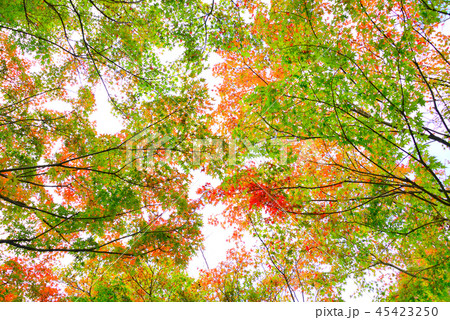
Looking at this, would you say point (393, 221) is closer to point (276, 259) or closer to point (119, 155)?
point (276, 259)

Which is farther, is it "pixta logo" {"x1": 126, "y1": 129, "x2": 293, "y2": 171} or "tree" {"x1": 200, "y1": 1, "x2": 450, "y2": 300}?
"pixta logo" {"x1": 126, "y1": 129, "x2": 293, "y2": 171}

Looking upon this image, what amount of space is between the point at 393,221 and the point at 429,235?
67 cm

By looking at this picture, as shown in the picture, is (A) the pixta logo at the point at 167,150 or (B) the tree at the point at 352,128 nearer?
(B) the tree at the point at 352,128
